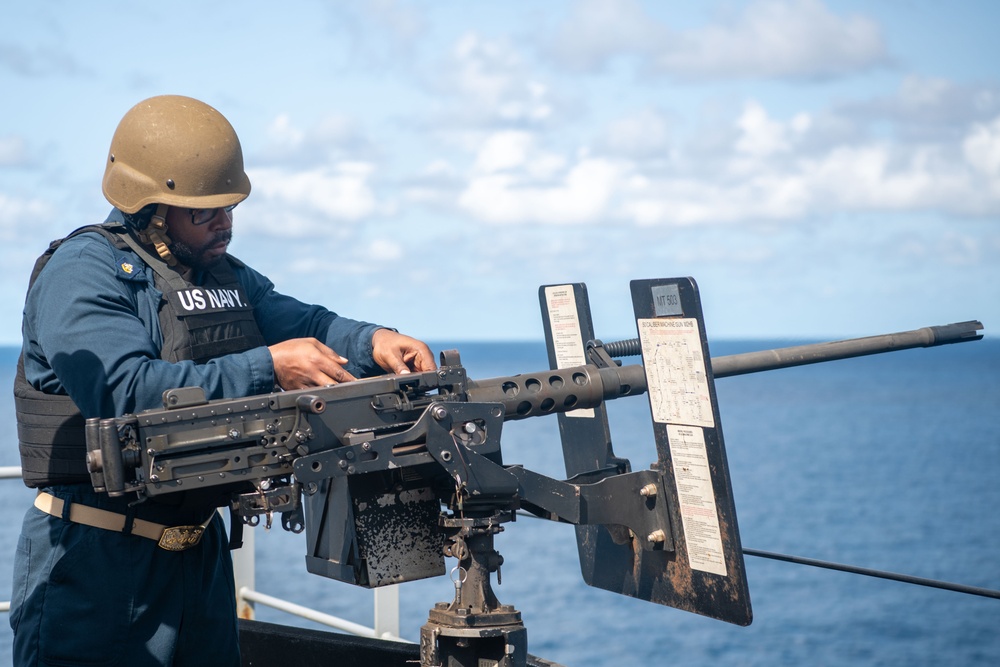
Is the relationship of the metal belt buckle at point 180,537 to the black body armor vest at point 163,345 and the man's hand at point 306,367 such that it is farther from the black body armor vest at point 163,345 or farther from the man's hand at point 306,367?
the man's hand at point 306,367

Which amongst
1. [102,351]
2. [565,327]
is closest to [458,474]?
[102,351]

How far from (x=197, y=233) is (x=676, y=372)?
154 cm

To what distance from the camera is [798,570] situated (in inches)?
1487

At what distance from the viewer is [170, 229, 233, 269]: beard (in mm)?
3941

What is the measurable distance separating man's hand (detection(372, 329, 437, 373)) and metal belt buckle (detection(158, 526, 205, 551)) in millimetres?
741

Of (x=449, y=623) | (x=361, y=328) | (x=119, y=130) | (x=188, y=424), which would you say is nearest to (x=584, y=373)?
(x=361, y=328)

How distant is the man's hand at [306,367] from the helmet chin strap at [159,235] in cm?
62

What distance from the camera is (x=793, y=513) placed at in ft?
139

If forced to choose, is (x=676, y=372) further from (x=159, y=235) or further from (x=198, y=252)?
(x=159, y=235)

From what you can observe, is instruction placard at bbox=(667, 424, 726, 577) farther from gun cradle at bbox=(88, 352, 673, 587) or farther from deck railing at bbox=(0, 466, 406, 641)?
deck railing at bbox=(0, 466, 406, 641)

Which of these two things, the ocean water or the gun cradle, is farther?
the ocean water

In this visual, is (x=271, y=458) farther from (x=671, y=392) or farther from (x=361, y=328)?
(x=671, y=392)

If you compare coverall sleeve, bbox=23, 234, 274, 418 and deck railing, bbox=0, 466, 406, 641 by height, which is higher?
coverall sleeve, bbox=23, 234, 274, 418

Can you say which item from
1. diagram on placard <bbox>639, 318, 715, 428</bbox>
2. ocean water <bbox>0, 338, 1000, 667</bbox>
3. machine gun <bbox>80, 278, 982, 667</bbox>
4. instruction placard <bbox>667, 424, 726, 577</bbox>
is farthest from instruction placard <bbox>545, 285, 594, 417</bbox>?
ocean water <bbox>0, 338, 1000, 667</bbox>
